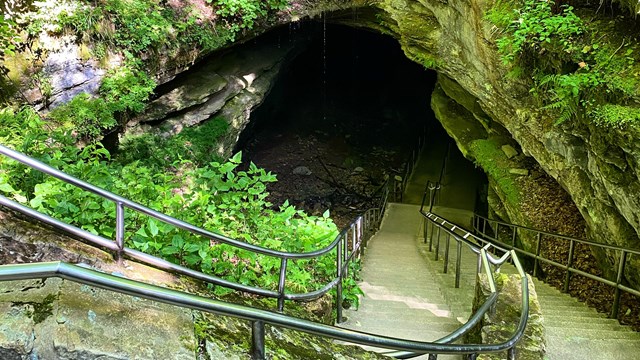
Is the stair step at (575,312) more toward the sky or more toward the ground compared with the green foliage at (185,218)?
more toward the ground

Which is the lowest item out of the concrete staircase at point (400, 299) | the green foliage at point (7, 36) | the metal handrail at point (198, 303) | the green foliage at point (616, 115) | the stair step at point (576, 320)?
the concrete staircase at point (400, 299)

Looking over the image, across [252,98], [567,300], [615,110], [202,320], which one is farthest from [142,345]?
[252,98]

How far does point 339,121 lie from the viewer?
18875 mm

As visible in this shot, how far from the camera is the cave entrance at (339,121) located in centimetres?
1494

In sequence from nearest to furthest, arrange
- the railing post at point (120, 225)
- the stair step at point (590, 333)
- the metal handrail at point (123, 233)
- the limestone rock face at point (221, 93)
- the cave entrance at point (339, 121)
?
the metal handrail at point (123, 233) → the railing post at point (120, 225) → the stair step at point (590, 333) → the limestone rock face at point (221, 93) → the cave entrance at point (339, 121)

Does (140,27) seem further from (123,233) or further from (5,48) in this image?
(123,233)

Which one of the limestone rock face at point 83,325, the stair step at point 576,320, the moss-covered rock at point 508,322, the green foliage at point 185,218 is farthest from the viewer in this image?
the stair step at point 576,320

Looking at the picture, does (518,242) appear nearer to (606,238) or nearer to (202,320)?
(606,238)

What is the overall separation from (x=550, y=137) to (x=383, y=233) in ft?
18.1

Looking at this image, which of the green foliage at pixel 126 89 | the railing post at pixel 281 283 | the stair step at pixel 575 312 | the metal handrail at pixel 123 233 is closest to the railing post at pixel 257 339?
the metal handrail at pixel 123 233

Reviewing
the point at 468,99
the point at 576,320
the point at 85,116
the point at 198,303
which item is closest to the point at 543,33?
the point at 576,320

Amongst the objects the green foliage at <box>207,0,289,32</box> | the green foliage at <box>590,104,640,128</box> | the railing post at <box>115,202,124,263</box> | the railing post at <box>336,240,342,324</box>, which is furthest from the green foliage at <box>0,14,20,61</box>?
the green foliage at <box>590,104,640,128</box>

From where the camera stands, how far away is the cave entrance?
49.0 feet

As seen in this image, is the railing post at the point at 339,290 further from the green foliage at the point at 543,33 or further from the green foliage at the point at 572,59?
the green foliage at the point at 543,33
